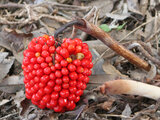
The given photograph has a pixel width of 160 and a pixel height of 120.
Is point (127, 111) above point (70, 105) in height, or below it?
below

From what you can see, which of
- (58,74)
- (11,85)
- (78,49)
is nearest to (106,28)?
(78,49)

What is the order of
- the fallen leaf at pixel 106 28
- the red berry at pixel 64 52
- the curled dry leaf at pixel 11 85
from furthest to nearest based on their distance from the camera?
1. the fallen leaf at pixel 106 28
2. the curled dry leaf at pixel 11 85
3. the red berry at pixel 64 52

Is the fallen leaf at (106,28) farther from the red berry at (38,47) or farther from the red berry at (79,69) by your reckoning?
the red berry at (38,47)

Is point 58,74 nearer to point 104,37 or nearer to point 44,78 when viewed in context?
point 44,78

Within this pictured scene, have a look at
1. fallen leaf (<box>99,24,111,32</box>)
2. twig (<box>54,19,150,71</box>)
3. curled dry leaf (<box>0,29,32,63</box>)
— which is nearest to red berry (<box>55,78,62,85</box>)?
twig (<box>54,19,150,71</box>)

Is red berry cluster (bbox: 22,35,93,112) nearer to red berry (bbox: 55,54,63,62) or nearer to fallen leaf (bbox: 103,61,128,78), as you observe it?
red berry (bbox: 55,54,63,62)

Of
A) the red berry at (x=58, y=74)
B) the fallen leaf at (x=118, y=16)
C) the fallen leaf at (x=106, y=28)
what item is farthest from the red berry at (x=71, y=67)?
the fallen leaf at (x=118, y=16)
